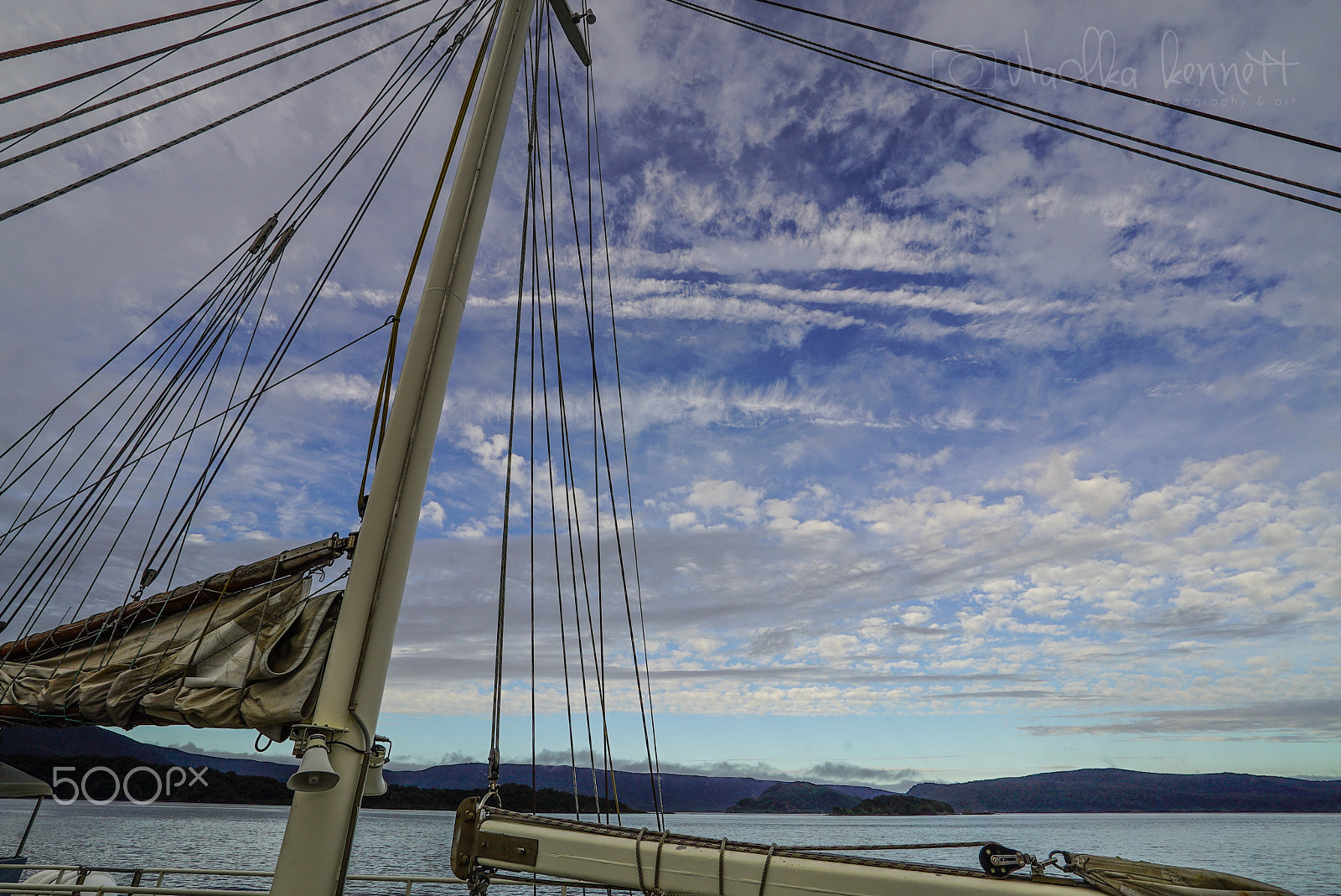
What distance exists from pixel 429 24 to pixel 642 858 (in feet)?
30.0

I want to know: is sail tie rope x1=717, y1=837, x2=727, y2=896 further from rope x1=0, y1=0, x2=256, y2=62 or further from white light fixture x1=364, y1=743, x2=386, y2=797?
rope x1=0, y1=0, x2=256, y2=62

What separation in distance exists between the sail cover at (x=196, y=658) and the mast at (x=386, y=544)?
439 mm

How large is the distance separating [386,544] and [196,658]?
159 cm

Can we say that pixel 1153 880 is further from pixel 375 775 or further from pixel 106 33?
pixel 106 33

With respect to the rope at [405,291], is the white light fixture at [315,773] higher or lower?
lower

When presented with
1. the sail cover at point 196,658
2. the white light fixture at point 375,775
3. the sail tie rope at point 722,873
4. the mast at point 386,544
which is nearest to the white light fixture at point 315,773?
the mast at point 386,544

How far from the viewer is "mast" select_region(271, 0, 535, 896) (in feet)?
11.7

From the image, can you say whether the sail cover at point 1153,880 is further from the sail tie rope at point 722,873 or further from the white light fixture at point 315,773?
the white light fixture at point 315,773

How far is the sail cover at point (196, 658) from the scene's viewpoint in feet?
13.7

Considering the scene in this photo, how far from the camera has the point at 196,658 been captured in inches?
175

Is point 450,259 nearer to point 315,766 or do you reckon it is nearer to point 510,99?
point 510,99

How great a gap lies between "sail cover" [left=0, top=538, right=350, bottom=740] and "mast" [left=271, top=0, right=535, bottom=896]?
0.44m

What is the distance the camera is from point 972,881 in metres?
3.26

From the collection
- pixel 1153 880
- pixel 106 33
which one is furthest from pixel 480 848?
pixel 106 33
